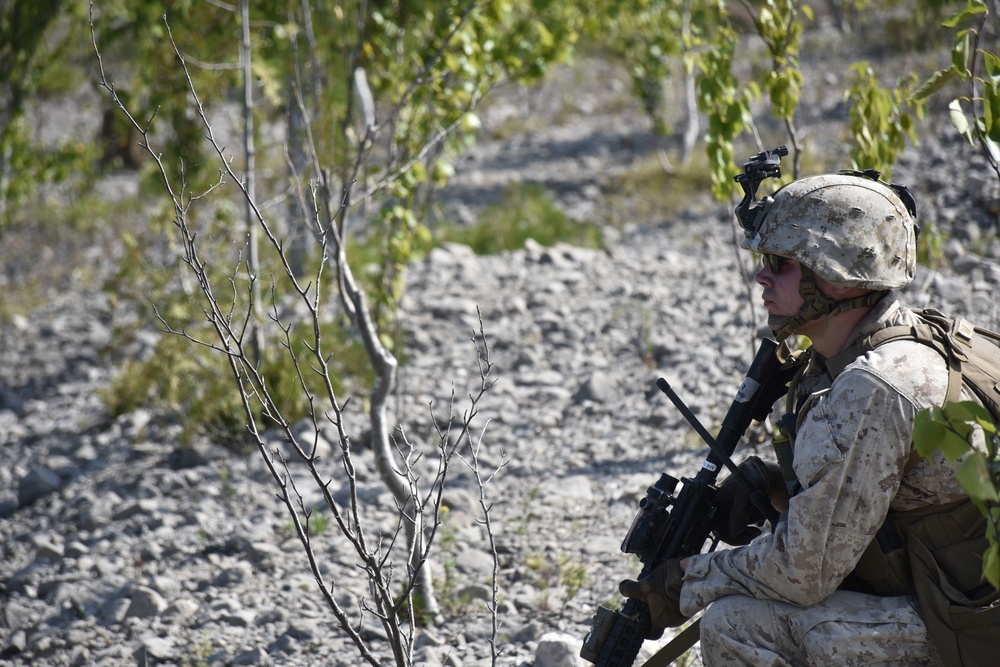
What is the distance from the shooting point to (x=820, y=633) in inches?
89.7

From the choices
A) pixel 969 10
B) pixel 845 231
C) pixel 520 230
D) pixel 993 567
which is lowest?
pixel 993 567

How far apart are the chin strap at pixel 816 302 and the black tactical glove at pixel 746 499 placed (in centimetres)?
41

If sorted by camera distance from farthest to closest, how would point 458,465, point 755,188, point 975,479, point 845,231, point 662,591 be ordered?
point 458,465
point 755,188
point 662,591
point 845,231
point 975,479

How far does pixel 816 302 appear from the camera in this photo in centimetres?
247

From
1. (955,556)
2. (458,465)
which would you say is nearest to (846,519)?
(955,556)

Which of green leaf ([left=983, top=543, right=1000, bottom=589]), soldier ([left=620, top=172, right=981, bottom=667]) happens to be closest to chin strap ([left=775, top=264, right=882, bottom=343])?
soldier ([left=620, top=172, right=981, bottom=667])

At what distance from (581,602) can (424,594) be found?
58 centimetres

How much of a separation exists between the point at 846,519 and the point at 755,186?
100 cm

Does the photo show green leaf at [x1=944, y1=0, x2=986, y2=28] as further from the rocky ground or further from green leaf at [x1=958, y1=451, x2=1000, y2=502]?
the rocky ground

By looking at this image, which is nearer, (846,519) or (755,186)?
(846,519)

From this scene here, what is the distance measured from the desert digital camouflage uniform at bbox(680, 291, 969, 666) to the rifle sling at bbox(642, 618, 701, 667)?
0.21 metres

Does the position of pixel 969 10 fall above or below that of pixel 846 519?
above

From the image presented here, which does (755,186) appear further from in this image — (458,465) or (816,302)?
(458,465)

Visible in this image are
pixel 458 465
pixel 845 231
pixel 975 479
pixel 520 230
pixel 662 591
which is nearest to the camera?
→ pixel 975 479
